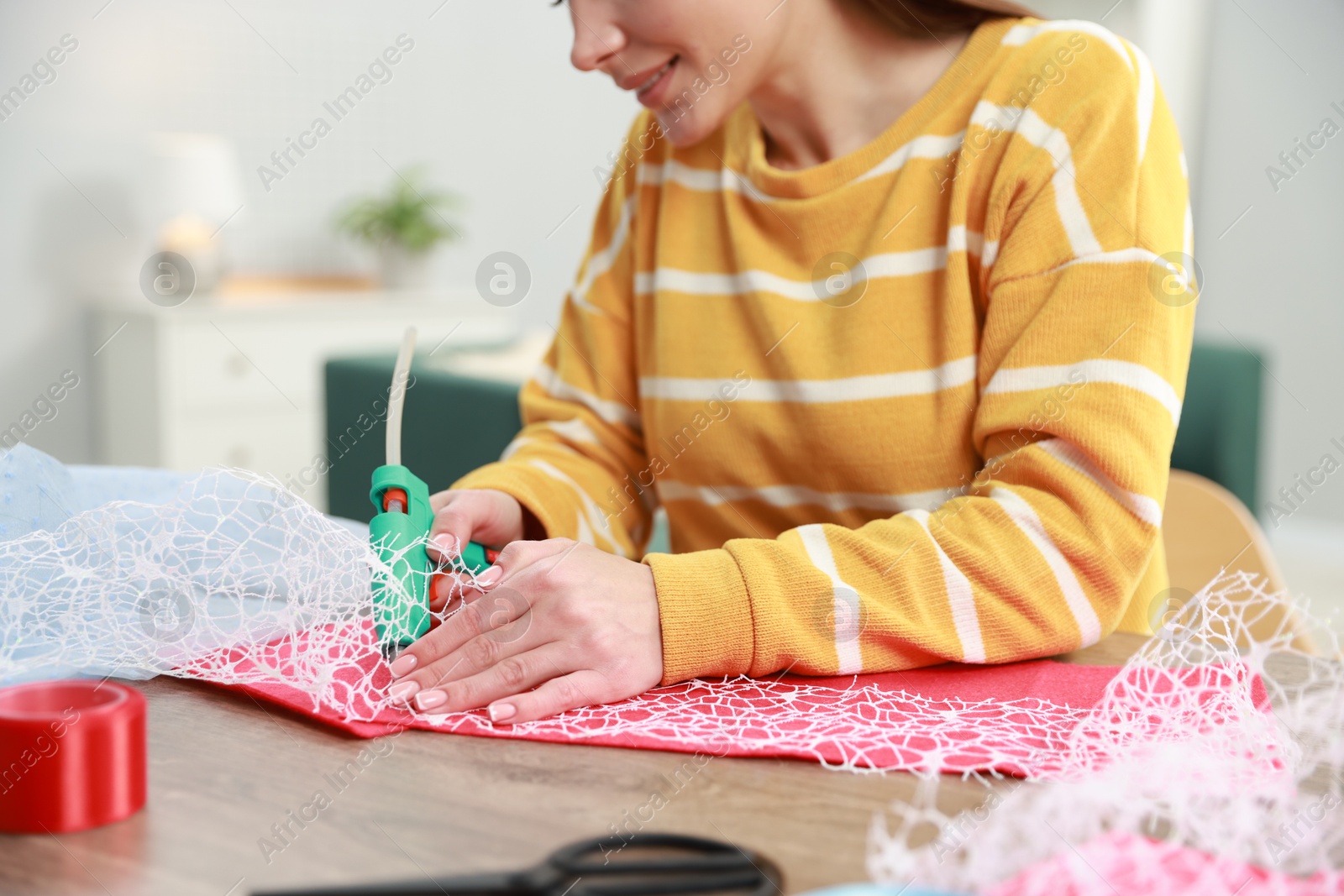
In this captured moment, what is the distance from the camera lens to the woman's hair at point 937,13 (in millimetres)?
894

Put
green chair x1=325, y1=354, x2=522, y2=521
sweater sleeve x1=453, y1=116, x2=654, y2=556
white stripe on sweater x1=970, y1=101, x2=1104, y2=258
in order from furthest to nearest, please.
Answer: green chair x1=325, y1=354, x2=522, y2=521 < sweater sleeve x1=453, y1=116, x2=654, y2=556 < white stripe on sweater x1=970, y1=101, x2=1104, y2=258

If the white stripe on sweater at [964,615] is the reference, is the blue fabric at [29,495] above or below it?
above

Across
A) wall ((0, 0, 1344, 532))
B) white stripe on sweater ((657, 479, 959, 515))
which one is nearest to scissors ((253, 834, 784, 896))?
white stripe on sweater ((657, 479, 959, 515))

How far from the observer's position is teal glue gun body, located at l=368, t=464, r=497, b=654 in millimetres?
657

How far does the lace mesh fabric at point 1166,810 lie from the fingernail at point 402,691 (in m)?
0.25

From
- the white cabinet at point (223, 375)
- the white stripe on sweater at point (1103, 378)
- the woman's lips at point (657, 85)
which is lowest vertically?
the white cabinet at point (223, 375)

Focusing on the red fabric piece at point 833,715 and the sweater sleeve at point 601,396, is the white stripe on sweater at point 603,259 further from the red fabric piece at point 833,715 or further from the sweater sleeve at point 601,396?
the red fabric piece at point 833,715

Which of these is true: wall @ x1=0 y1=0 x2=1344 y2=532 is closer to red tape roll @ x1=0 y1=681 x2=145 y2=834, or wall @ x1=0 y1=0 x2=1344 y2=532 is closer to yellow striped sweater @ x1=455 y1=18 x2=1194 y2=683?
yellow striped sweater @ x1=455 y1=18 x2=1194 y2=683

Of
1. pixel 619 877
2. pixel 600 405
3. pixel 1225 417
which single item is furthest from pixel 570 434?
pixel 1225 417

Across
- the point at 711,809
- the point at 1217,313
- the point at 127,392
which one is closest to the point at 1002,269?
the point at 711,809

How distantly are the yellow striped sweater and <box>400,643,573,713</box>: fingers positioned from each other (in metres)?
0.06

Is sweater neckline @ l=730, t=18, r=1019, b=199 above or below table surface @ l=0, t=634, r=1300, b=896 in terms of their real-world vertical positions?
above

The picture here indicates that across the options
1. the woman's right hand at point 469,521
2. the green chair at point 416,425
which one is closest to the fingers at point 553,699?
the woman's right hand at point 469,521

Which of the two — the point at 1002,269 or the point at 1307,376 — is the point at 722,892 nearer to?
the point at 1002,269
